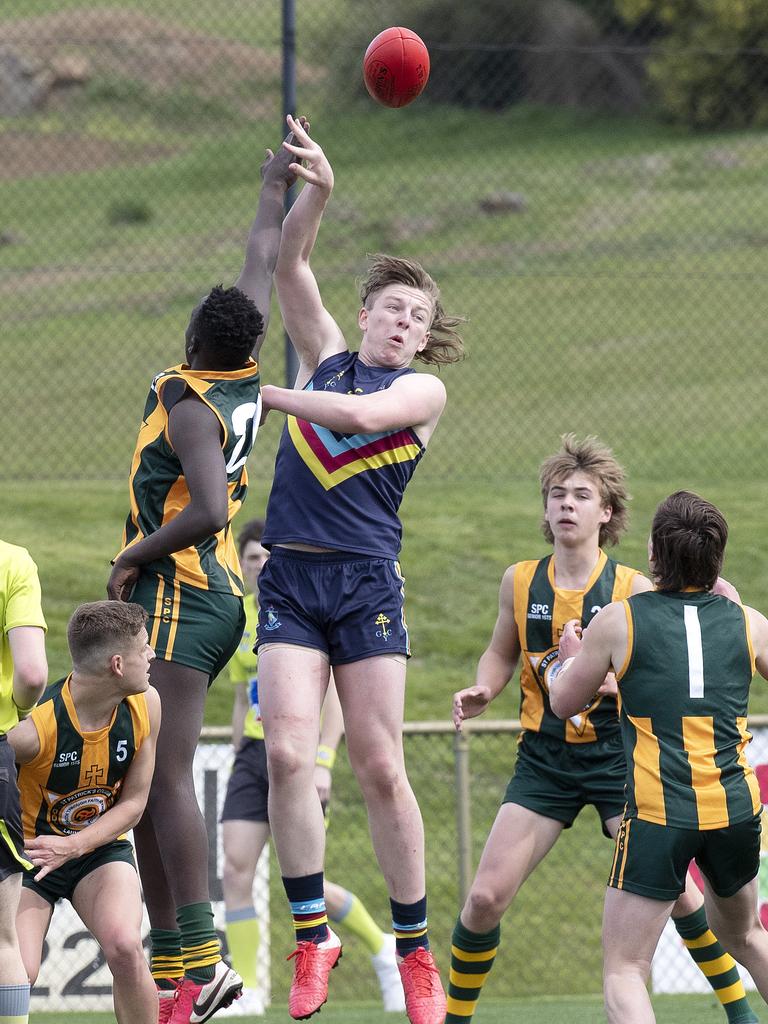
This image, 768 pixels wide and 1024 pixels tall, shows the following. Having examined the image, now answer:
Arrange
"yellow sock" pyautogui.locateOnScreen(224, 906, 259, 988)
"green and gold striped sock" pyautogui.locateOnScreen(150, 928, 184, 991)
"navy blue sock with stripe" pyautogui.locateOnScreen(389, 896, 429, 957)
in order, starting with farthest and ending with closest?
1. "yellow sock" pyautogui.locateOnScreen(224, 906, 259, 988)
2. "green and gold striped sock" pyautogui.locateOnScreen(150, 928, 184, 991)
3. "navy blue sock with stripe" pyautogui.locateOnScreen(389, 896, 429, 957)

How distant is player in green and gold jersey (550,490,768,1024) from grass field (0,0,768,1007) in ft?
14.7

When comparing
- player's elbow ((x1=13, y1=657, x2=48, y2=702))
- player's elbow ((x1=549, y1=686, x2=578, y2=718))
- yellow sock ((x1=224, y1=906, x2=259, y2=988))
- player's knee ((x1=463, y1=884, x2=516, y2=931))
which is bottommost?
yellow sock ((x1=224, y1=906, x2=259, y2=988))

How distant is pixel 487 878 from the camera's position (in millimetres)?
5352

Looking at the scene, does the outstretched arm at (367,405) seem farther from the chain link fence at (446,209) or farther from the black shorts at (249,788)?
the chain link fence at (446,209)

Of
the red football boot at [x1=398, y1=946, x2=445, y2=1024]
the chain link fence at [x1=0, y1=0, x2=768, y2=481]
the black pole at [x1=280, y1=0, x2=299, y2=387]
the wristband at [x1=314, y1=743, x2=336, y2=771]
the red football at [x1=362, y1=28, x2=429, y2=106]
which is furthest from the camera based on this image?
the chain link fence at [x1=0, y1=0, x2=768, y2=481]

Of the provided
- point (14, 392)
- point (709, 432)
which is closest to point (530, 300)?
point (709, 432)

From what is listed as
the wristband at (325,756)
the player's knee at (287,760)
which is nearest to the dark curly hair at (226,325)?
the player's knee at (287,760)

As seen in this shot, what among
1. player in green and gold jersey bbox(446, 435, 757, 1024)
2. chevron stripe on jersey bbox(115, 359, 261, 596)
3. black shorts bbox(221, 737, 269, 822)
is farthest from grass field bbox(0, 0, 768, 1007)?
chevron stripe on jersey bbox(115, 359, 261, 596)

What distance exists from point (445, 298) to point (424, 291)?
31.4ft

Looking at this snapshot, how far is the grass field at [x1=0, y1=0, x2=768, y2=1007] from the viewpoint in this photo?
10930 mm

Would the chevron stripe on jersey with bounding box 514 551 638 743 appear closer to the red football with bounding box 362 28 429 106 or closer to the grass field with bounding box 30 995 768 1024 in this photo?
the grass field with bounding box 30 995 768 1024

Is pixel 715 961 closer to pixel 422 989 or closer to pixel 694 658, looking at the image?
pixel 422 989

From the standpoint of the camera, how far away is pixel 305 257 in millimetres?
4969

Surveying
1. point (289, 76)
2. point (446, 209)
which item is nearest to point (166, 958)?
point (289, 76)
